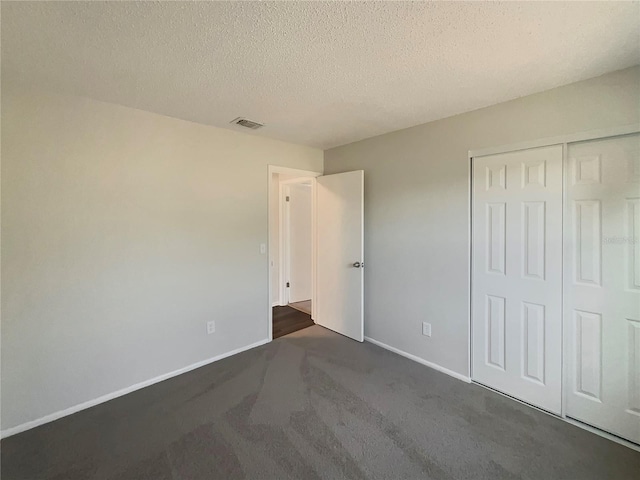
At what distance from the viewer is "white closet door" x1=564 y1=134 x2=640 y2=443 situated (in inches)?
69.2

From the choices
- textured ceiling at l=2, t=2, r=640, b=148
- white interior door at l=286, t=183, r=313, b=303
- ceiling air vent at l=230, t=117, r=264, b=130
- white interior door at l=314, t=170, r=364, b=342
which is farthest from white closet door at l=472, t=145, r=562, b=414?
white interior door at l=286, t=183, r=313, b=303

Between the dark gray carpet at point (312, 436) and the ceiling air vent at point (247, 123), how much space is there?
229cm

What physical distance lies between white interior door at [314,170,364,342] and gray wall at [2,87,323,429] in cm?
96

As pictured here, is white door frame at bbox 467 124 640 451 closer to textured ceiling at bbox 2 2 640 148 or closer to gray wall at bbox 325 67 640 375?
gray wall at bbox 325 67 640 375

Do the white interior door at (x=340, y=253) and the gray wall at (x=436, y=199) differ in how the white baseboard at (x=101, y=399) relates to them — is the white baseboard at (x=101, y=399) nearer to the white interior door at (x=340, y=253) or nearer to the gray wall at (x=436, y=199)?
the white interior door at (x=340, y=253)

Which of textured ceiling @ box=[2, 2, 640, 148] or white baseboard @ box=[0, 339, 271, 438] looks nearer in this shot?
textured ceiling @ box=[2, 2, 640, 148]

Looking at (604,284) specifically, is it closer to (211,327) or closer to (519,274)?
(519,274)

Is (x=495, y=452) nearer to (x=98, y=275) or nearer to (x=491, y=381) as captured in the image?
(x=491, y=381)

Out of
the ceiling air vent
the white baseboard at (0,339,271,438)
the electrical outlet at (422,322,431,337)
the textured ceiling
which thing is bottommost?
the white baseboard at (0,339,271,438)

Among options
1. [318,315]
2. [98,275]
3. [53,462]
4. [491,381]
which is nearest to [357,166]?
[318,315]

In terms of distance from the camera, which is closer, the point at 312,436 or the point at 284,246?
the point at 312,436

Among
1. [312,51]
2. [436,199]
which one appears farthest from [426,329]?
[312,51]

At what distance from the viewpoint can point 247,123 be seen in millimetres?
2680

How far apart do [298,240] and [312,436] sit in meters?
3.41
